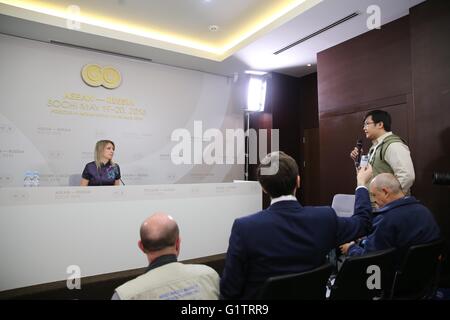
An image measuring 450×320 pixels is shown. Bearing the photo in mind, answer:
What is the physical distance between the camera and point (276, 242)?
1061mm

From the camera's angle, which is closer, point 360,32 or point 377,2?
point 377,2

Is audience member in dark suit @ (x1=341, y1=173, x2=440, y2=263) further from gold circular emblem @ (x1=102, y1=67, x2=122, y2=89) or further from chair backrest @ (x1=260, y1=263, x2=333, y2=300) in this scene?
gold circular emblem @ (x1=102, y1=67, x2=122, y2=89)

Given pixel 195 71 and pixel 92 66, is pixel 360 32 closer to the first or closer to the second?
pixel 195 71

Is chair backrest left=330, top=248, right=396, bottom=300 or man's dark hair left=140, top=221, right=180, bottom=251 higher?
man's dark hair left=140, top=221, right=180, bottom=251

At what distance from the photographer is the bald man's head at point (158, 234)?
1.04 m

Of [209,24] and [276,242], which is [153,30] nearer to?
[209,24]

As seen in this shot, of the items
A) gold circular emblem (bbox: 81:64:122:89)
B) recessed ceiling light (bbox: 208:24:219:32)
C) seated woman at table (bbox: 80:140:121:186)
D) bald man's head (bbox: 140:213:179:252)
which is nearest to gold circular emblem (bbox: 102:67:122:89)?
gold circular emblem (bbox: 81:64:122:89)

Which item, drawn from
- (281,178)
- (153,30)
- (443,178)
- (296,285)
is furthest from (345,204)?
(153,30)

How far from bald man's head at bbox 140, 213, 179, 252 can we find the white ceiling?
9.50ft

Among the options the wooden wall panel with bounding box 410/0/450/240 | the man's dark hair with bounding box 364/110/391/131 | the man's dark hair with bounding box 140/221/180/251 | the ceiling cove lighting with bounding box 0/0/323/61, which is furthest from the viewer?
the ceiling cove lighting with bounding box 0/0/323/61

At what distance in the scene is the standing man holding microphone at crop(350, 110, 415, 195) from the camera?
219 cm

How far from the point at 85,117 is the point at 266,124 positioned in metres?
2.95

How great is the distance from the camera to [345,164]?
381 centimetres
